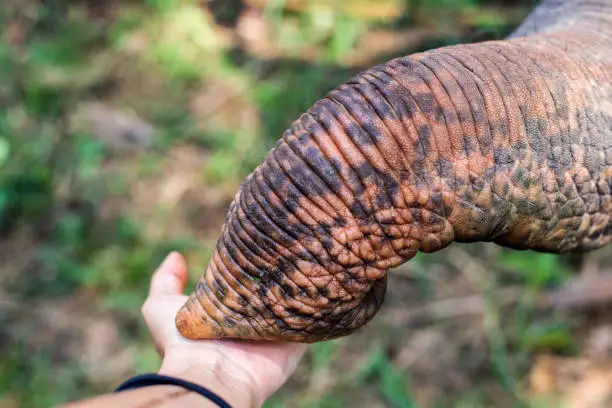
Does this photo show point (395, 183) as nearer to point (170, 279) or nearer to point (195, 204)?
point (170, 279)

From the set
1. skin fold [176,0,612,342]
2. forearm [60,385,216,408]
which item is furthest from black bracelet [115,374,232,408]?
skin fold [176,0,612,342]

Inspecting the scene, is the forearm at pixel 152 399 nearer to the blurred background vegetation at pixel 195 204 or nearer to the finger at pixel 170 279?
the finger at pixel 170 279

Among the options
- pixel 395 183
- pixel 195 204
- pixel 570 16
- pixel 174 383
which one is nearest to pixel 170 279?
pixel 174 383

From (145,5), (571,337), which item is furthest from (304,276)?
(145,5)

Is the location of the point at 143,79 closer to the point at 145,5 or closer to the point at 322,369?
the point at 145,5

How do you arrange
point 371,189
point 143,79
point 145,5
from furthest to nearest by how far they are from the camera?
point 145,5 < point 143,79 < point 371,189

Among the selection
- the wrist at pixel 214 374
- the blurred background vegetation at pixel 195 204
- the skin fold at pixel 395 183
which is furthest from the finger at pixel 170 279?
the blurred background vegetation at pixel 195 204
